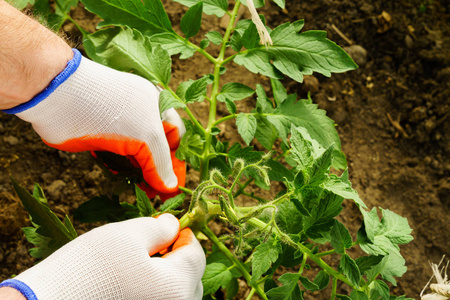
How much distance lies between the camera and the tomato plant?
1.26 metres

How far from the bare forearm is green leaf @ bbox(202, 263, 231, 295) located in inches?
34.9

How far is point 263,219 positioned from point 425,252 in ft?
3.87

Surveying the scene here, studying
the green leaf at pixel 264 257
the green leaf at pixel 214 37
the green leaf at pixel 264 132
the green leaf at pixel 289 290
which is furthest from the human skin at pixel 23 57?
the green leaf at pixel 289 290

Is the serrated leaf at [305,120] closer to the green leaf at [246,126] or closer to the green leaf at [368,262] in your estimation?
the green leaf at [246,126]

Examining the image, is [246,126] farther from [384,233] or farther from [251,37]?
[384,233]

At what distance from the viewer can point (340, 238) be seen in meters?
1.26

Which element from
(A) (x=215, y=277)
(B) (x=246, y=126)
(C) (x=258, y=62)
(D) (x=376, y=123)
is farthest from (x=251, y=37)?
(D) (x=376, y=123)

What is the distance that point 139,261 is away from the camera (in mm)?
1302

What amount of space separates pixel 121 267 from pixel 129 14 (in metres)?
0.94

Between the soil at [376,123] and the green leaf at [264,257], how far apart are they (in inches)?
37.1

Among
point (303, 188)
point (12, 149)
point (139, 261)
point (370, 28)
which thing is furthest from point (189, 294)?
point (370, 28)

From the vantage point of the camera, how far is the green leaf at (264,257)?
1.21m

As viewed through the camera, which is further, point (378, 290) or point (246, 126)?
point (246, 126)

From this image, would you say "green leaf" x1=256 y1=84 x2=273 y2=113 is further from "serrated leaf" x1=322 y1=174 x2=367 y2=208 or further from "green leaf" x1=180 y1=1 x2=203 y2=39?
"serrated leaf" x1=322 y1=174 x2=367 y2=208
